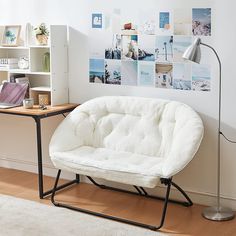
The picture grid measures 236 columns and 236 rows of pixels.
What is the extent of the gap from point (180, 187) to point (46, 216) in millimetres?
1121

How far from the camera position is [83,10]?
4.40 m

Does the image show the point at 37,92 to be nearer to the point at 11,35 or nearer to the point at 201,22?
the point at 11,35

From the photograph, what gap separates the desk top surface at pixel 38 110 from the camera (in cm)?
413

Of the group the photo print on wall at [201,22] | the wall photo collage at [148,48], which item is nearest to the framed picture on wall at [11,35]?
the wall photo collage at [148,48]

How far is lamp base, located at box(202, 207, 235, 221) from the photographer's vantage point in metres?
3.69

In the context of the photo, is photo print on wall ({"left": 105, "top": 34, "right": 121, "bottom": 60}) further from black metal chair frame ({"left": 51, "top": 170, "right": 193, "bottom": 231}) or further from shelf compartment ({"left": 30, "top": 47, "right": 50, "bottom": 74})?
black metal chair frame ({"left": 51, "top": 170, "right": 193, "bottom": 231})

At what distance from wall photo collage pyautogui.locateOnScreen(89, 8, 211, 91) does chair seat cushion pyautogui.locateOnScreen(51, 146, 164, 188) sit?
65 centimetres

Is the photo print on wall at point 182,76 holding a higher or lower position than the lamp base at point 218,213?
higher

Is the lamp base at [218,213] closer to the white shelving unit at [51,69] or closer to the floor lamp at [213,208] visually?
the floor lamp at [213,208]

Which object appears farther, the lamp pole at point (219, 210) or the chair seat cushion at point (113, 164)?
the lamp pole at point (219, 210)

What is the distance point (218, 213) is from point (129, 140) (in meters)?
0.90

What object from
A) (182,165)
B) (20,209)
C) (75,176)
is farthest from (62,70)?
(182,165)

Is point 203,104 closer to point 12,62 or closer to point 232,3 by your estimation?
point 232,3

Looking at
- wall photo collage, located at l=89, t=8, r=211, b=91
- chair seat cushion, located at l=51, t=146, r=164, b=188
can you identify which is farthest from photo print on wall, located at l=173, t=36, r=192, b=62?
chair seat cushion, located at l=51, t=146, r=164, b=188
